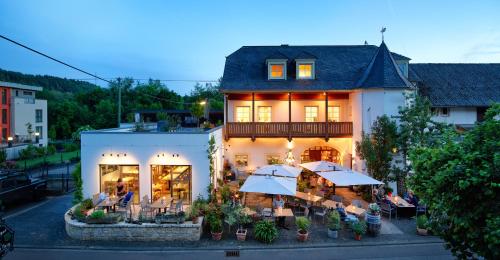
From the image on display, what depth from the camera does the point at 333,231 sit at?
42.1 ft

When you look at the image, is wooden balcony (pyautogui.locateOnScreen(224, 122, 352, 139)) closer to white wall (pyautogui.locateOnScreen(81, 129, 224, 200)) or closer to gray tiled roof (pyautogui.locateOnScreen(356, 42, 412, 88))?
gray tiled roof (pyautogui.locateOnScreen(356, 42, 412, 88))

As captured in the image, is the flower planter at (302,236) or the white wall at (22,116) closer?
the flower planter at (302,236)

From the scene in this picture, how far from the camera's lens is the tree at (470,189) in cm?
570

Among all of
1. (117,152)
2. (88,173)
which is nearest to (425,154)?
(117,152)

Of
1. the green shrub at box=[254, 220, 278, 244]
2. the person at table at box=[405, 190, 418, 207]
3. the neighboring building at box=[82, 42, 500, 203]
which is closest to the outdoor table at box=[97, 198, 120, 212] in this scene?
the neighboring building at box=[82, 42, 500, 203]

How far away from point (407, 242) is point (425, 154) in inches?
253

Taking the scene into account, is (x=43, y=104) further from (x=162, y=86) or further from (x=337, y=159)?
(x=337, y=159)

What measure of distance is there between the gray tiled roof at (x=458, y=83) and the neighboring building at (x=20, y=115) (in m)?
45.9

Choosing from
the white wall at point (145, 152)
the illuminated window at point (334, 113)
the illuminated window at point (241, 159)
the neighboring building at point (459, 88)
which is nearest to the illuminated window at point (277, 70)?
the illuminated window at point (334, 113)

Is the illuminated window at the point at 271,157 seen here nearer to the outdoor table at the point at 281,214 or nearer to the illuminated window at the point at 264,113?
the illuminated window at the point at 264,113

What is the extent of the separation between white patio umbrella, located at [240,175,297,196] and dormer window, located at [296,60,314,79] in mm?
10146

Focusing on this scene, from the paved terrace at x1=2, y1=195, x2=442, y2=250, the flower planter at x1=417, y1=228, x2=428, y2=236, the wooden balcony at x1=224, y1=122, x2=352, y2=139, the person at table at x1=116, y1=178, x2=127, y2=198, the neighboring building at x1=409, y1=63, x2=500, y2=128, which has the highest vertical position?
the neighboring building at x1=409, y1=63, x2=500, y2=128

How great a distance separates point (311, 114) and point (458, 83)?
532 inches

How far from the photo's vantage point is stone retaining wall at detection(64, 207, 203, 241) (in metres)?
12.5
